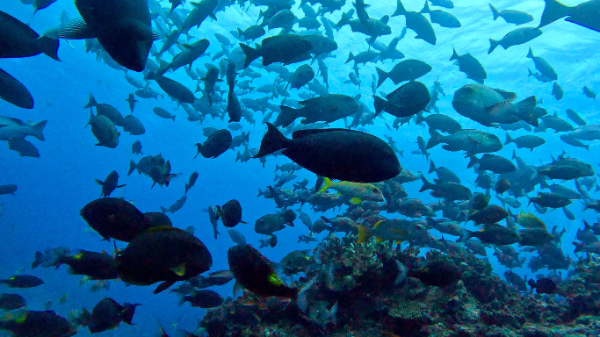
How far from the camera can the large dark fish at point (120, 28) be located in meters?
1.87

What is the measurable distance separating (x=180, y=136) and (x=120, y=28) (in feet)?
181

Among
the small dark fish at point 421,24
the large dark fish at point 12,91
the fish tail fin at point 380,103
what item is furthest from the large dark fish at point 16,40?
the small dark fish at point 421,24

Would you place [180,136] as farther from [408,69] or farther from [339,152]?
[339,152]

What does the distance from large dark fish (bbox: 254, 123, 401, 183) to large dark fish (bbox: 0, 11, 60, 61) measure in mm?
2552

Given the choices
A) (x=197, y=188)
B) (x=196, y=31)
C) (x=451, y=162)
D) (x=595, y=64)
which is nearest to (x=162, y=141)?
(x=197, y=188)

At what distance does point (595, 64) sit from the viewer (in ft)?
65.9

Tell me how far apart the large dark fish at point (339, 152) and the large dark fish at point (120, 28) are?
105 cm

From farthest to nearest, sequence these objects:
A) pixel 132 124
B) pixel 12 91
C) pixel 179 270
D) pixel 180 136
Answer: pixel 180 136 → pixel 132 124 → pixel 12 91 → pixel 179 270

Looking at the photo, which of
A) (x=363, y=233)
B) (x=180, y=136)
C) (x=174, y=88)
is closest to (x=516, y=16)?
(x=363, y=233)

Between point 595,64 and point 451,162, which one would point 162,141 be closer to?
point 451,162

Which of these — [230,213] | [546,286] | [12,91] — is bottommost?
[546,286]

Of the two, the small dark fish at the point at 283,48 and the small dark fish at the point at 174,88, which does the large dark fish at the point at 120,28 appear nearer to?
the small dark fish at the point at 283,48

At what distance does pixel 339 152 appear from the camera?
6.42 feet

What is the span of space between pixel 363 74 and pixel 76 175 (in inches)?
3416
